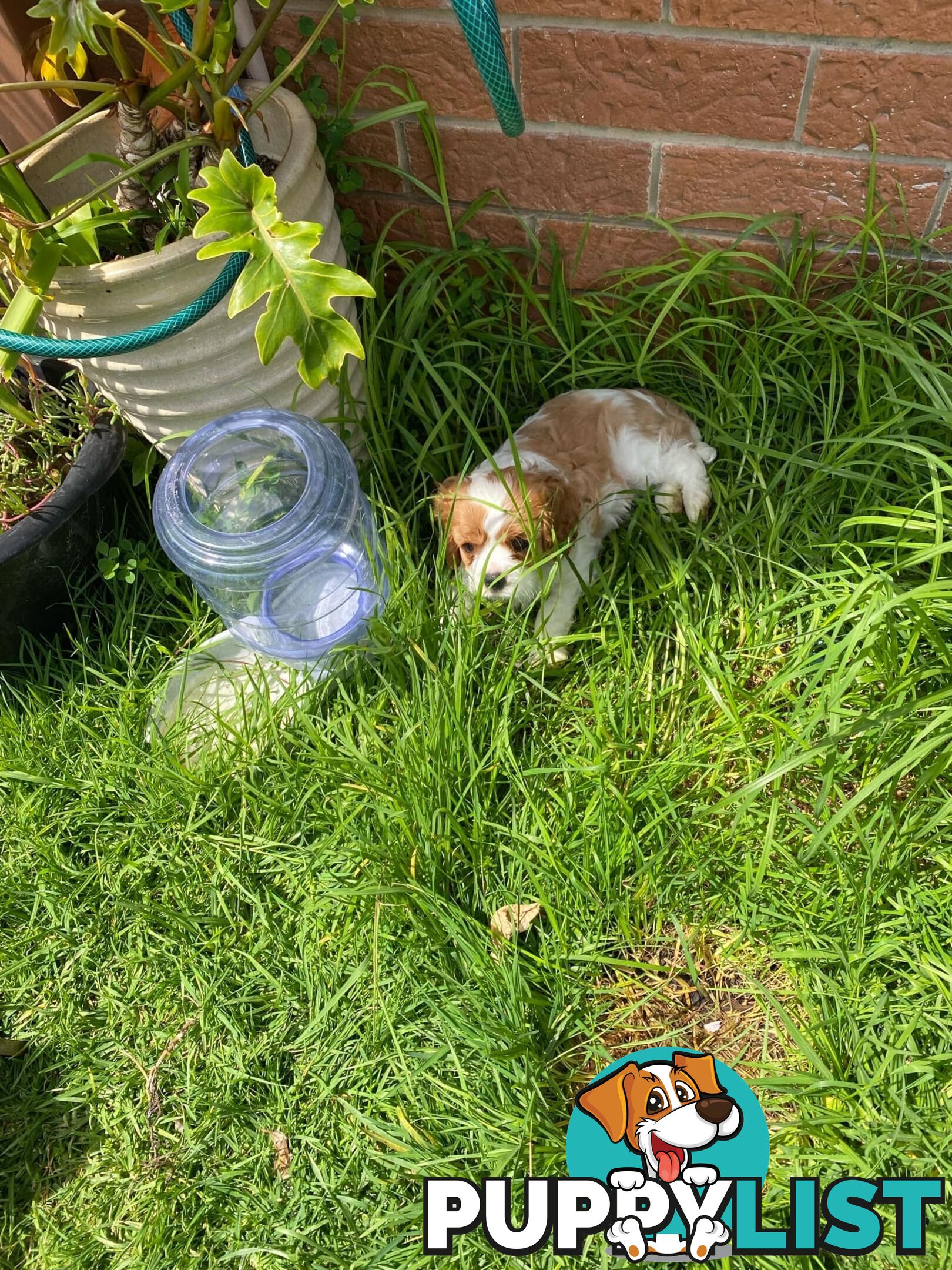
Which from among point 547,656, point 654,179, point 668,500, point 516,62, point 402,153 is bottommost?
point 547,656

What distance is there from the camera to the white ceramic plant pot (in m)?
1.82

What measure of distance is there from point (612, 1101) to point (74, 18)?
2016mm

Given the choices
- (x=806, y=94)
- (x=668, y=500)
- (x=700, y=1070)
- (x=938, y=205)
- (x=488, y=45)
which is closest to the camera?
(x=488, y=45)

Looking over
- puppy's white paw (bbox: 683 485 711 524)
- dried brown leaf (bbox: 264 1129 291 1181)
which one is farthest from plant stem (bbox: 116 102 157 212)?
dried brown leaf (bbox: 264 1129 291 1181)

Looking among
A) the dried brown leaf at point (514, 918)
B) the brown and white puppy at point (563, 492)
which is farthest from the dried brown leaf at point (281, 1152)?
the brown and white puppy at point (563, 492)

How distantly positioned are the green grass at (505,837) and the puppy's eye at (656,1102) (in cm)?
10

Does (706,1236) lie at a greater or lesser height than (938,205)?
lesser

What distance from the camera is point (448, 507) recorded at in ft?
6.55

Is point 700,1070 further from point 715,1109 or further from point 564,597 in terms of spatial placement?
point 564,597

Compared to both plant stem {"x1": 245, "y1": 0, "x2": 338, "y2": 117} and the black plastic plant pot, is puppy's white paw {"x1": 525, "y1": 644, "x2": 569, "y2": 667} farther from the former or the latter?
plant stem {"x1": 245, "y1": 0, "x2": 338, "y2": 117}

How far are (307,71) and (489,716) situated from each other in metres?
1.60

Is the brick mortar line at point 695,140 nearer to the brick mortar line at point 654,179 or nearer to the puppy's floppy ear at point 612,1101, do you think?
the brick mortar line at point 654,179

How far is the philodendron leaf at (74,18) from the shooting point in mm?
1479

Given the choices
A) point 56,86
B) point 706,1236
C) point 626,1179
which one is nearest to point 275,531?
point 56,86
